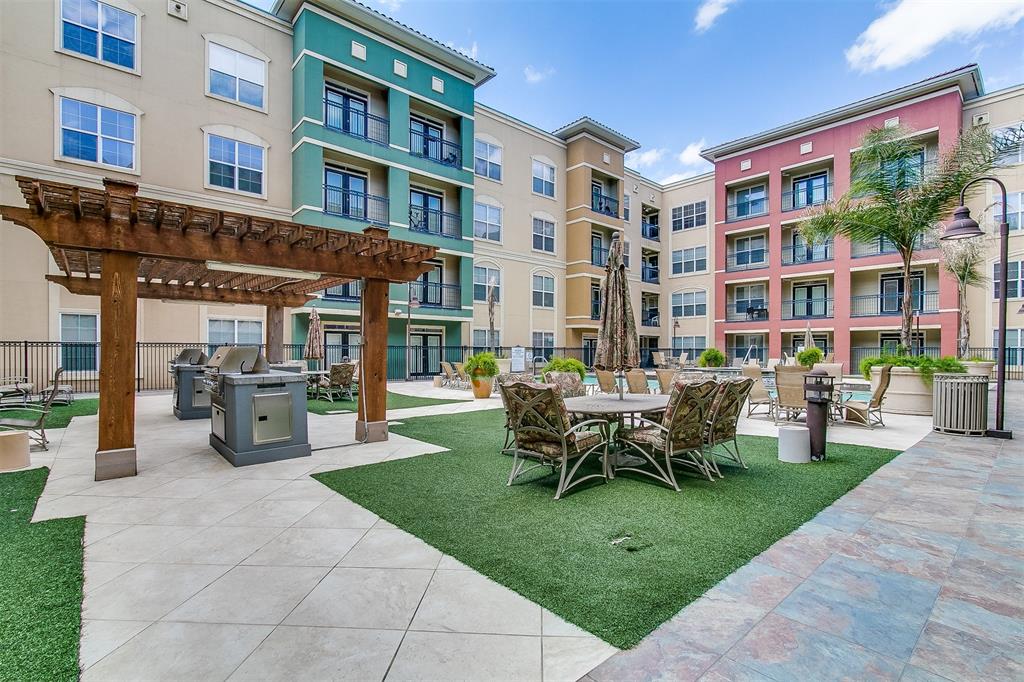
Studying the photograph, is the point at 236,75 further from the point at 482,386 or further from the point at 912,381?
the point at 912,381

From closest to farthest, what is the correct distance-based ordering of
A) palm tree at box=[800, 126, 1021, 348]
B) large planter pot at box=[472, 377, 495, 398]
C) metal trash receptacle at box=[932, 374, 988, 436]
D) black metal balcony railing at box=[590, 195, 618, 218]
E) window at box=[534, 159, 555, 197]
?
1. metal trash receptacle at box=[932, 374, 988, 436]
2. palm tree at box=[800, 126, 1021, 348]
3. large planter pot at box=[472, 377, 495, 398]
4. window at box=[534, 159, 555, 197]
5. black metal balcony railing at box=[590, 195, 618, 218]

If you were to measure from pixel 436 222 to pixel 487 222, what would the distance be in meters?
3.25

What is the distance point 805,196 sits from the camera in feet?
85.5

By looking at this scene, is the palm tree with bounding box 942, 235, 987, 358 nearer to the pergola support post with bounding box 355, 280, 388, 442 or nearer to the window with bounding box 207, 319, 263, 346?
the pergola support post with bounding box 355, 280, 388, 442

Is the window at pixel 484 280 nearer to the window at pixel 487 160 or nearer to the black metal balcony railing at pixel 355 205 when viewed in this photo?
the window at pixel 487 160

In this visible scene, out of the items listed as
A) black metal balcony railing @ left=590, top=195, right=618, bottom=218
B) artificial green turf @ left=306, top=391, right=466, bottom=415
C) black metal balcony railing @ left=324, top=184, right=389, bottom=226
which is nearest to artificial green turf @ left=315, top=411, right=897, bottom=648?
artificial green turf @ left=306, top=391, right=466, bottom=415

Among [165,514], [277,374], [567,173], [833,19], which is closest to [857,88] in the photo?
[833,19]

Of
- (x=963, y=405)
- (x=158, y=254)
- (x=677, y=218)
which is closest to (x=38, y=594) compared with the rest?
(x=158, y=254)

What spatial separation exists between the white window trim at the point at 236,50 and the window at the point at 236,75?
7 cm

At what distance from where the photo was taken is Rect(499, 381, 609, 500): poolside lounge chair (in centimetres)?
448

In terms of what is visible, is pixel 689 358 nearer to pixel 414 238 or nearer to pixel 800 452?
pixel 414 238

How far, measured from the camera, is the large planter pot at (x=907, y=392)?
31.9 feet

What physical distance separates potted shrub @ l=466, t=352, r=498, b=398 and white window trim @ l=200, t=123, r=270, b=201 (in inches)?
417

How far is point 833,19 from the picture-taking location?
51.8 feet
